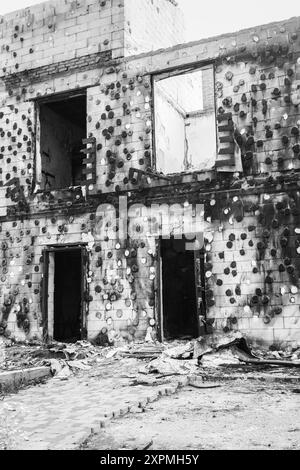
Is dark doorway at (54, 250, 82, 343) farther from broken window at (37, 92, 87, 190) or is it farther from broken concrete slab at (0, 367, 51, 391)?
broken concrete slab at (0, 367, 51, 391)

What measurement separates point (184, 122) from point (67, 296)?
6598 mm

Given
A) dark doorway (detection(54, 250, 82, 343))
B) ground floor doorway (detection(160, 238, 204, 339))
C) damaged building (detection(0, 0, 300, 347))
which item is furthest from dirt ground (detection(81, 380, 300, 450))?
dark doorway (detection(54, 250, 82, 343))

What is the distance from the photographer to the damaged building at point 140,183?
30.6 ft

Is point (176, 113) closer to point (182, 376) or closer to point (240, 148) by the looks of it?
point (240, 148)

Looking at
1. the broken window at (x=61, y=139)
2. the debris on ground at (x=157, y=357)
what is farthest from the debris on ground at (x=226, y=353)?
the broken window at (x=61, y=139)

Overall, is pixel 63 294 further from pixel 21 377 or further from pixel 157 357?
pixel 21 377

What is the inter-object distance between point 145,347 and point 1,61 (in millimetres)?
8651

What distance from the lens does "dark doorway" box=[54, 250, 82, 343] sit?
39.1 feet

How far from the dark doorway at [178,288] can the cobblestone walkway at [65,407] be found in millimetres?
4015

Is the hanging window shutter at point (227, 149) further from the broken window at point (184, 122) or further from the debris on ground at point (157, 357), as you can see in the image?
the debris on ground at point (157, 357)

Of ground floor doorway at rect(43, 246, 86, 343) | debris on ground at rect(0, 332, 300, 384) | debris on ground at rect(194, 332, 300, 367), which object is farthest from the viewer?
ground floor doorway at rect(43, 246, 86, 343)

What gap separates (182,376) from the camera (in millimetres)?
7383

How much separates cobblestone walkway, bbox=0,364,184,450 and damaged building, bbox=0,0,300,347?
2698 millimetres
